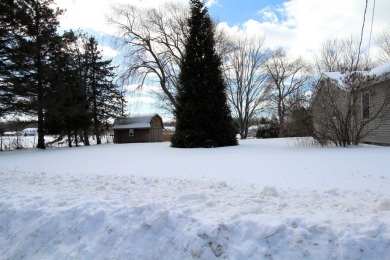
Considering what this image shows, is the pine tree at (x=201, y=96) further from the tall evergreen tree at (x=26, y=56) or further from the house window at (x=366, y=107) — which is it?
the tall evergreen tree at (x=26, y=56)

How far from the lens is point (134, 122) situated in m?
38.0

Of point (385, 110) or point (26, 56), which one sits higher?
point (26, 56)

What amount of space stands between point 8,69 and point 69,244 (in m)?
19.2

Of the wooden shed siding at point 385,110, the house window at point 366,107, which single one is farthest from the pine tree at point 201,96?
the wooden shed siding at point 385,110

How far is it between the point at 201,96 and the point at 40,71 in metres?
11.8

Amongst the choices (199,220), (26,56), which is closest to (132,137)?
(26,56)

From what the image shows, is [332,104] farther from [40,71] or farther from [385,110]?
[40,71]

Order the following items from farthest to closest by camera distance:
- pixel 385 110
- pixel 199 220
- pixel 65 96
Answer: pixel 65 96 → pixel 385 110 → pixel 199 220

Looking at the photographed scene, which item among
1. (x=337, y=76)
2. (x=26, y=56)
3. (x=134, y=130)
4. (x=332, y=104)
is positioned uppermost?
(x=26, y=56)

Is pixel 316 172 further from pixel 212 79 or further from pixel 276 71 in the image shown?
pixel 276 71

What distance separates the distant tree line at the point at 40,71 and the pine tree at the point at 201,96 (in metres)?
9.46

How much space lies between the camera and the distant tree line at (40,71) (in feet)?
62.0

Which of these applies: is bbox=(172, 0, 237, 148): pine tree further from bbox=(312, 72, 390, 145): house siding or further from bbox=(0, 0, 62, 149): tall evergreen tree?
bbox=(0, 0, 62, 149): tall evergreen tree

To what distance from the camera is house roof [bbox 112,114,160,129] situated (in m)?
37.3
